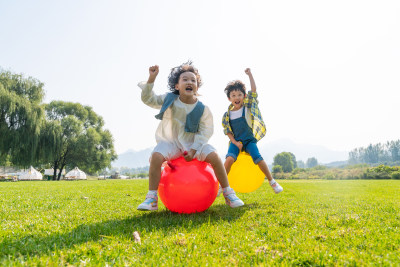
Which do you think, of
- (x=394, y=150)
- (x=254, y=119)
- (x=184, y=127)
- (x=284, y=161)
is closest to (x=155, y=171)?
(x=184, y=127)

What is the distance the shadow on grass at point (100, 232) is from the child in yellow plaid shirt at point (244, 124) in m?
1.52

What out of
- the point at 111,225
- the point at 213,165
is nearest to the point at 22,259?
the point at 111,225

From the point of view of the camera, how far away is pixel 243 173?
5.03 m

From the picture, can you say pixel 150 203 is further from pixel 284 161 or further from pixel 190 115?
pixel 284 161

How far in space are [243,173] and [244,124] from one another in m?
0.92

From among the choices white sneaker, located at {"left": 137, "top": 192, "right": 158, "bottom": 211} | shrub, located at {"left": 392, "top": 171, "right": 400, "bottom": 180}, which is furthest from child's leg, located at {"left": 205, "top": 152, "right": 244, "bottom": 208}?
shrub, located at {"left": 392, "top": 171, "right": 400, "bottom": 180}

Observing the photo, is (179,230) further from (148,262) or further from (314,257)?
(314,257)

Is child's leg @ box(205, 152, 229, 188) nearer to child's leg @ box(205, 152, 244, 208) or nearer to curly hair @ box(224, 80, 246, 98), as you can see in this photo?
child's leg @ box(205, 152, 244, 208)

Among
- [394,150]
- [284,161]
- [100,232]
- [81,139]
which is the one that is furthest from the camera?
[394,150]

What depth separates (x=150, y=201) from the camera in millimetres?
3289

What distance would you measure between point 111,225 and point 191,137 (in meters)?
1.52

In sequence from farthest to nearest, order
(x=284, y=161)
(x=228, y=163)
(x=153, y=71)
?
(x=284, y=161) → (x=228, y=163) → (x=153, y=71)

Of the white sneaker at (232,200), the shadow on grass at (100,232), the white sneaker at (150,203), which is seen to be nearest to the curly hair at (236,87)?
the white sneaker at (232,200)

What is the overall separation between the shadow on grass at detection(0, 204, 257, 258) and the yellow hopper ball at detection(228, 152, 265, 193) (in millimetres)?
1435
